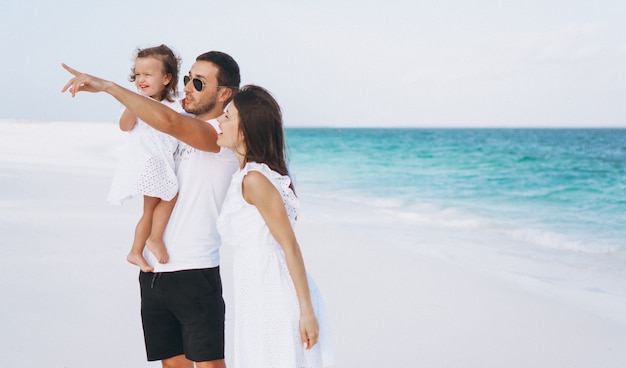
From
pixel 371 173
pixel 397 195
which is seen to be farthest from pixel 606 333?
pixel 371 173

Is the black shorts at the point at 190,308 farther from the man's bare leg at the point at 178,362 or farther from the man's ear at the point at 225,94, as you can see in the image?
the man's ear at the point at 225,94

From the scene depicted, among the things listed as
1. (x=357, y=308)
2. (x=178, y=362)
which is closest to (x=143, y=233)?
(x=178, y=362)

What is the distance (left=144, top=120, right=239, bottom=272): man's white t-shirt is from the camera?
2518mm

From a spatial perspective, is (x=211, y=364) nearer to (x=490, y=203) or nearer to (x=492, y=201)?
(x=490, y=203)

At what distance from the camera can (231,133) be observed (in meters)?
2.29

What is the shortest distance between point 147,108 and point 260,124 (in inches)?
14.2

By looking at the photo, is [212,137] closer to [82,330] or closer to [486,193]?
[82,330]

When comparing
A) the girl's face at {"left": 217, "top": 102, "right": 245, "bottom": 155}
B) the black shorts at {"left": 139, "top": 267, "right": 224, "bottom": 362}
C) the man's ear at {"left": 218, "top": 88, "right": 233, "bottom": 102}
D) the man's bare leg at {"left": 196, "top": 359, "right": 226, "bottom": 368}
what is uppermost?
the man's ear at {"left": 218, "top": 88, "right": 233, "bottom": 102}

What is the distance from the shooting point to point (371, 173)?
84.0ft

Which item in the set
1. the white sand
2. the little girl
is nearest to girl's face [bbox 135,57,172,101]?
the little girl

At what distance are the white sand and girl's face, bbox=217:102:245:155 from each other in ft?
7.75

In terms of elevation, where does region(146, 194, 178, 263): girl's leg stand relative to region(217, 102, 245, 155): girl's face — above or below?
below

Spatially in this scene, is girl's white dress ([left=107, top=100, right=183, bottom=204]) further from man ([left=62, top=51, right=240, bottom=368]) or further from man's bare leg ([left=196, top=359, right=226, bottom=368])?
man's bare leg ([left=196, top=359, right=226, bottom=368])

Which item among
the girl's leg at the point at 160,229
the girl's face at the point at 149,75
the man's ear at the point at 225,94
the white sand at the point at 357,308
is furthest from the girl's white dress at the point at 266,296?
the white sand at the point at 357,308
